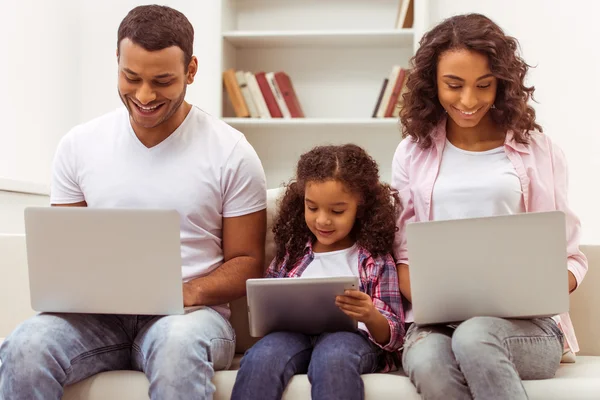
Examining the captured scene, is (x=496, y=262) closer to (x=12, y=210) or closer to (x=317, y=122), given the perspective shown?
(x=12, y=210)

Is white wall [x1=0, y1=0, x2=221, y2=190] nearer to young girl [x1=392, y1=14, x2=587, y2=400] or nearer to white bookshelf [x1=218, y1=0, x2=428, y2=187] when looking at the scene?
white bookshelf [x1=218, y1=0, x2=428, y2=187]

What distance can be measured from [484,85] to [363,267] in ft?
1.59

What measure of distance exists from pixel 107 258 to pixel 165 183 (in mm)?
299

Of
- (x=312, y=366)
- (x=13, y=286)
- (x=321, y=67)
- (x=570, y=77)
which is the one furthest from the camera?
(x=321, y=67)

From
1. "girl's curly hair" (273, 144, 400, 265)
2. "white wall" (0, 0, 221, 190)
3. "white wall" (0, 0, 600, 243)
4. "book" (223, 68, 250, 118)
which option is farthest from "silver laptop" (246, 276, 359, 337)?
"book" (223, 68, 250, 118)

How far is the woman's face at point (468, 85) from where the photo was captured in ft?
5.39

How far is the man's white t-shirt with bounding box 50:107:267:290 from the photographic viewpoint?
5.51 ft

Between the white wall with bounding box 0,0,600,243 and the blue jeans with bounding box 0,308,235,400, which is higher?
the white wall with bounding box 0,0,600,243

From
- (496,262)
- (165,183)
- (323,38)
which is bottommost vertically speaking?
(496,262)

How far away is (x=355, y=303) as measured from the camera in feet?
4.89

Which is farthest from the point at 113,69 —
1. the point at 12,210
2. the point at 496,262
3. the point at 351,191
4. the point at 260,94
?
the point at 496,262

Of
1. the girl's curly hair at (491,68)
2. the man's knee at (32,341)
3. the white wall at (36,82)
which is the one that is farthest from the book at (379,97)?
the man's knee at (32,341)

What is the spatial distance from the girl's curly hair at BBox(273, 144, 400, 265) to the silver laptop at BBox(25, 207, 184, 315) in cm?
41

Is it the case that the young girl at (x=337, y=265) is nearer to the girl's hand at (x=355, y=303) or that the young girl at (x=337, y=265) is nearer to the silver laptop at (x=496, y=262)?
the girl's hand at (x=355, y=303)
